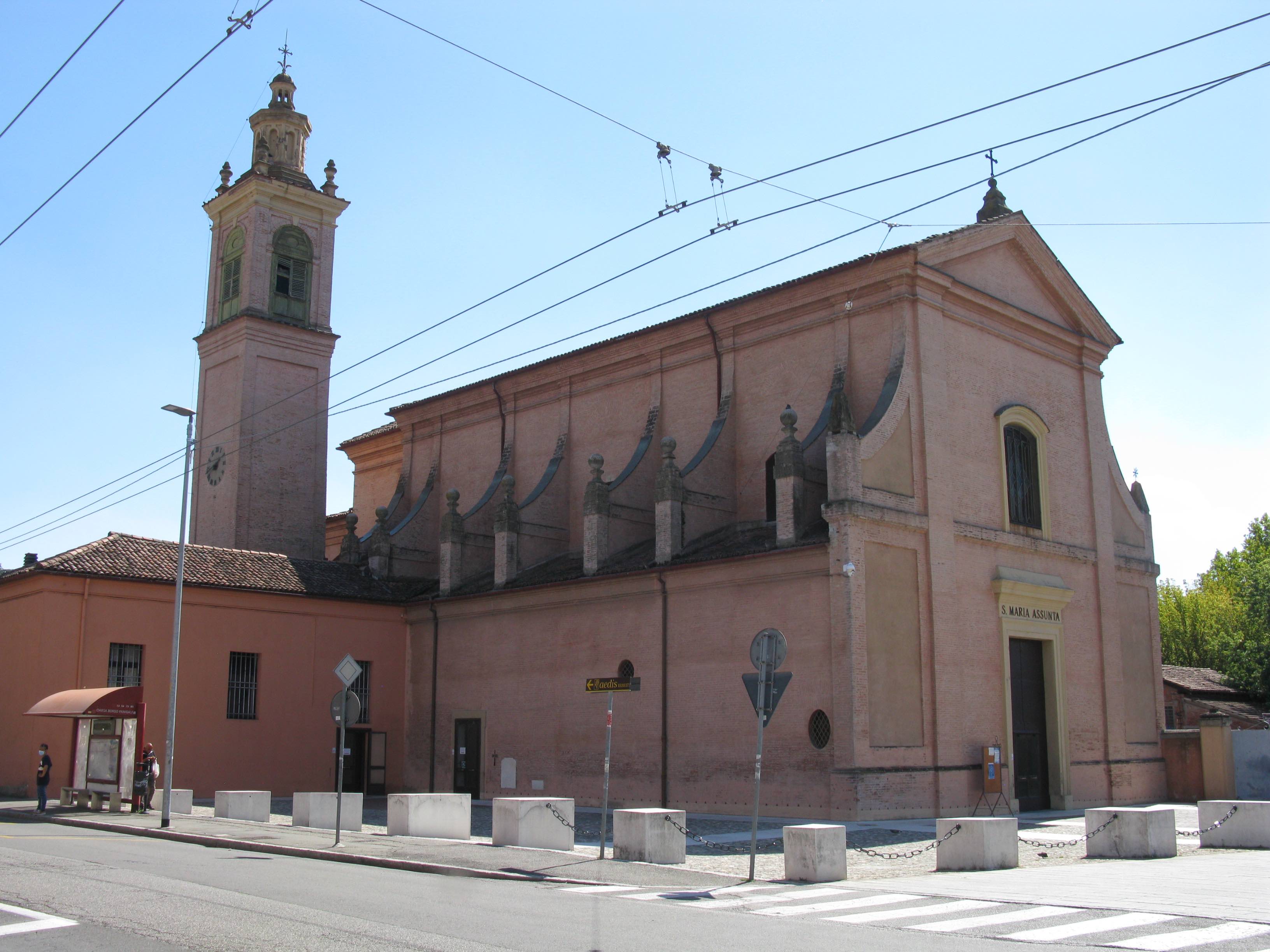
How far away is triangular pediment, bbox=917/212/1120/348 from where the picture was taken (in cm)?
2603

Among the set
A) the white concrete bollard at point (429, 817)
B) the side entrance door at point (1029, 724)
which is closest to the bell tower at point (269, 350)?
the white concrete bollard at point (429, 817)

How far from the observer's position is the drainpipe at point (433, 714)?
31500 mm

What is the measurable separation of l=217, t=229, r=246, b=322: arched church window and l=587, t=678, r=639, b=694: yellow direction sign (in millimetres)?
19981

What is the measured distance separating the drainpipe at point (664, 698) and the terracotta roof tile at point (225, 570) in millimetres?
10386

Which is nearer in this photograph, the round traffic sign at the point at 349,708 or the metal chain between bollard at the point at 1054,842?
the metal chain between bollard at the point at 1054,842

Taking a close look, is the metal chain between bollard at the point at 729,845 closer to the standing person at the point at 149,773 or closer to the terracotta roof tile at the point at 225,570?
the standing person at the point at 149,773

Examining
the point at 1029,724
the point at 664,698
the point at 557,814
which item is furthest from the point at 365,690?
the point at 1029,724

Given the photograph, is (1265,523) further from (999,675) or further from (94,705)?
(94,705)

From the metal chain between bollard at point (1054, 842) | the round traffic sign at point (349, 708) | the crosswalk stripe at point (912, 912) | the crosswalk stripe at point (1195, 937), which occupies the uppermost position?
the round traffic sign at point (349, 708)

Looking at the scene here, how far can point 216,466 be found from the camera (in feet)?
125

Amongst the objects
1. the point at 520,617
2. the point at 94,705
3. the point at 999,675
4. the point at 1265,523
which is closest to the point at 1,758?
the point at 94,705

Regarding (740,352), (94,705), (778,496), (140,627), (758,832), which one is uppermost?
(740,352)

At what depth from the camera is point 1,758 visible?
2755 cm

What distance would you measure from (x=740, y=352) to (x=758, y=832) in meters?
12.7
